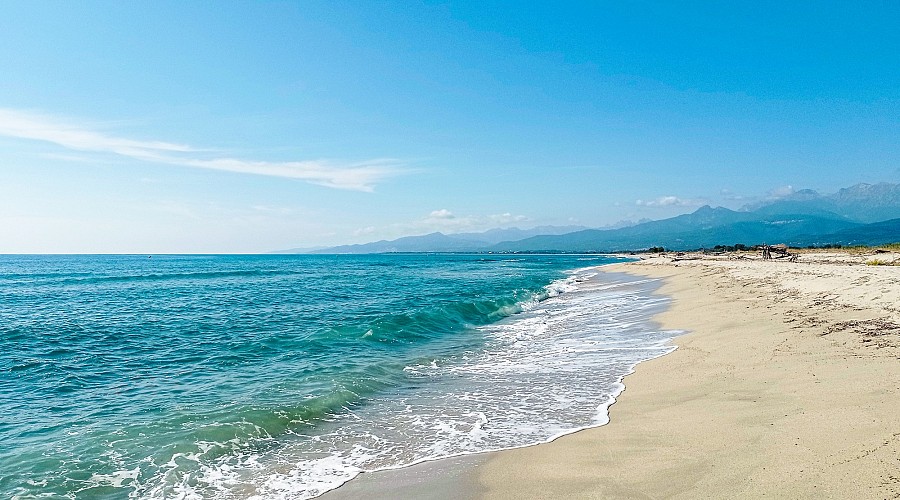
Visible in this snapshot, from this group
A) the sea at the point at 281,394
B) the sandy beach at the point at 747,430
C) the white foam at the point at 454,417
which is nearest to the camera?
the sandy beach at the point at 747,430

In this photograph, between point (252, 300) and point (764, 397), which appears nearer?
point (764, 397)

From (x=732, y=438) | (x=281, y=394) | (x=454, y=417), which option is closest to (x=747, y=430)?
(x=732, y=438)

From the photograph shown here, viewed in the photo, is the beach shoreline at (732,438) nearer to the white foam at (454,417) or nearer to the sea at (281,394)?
the white foam at (454,417)

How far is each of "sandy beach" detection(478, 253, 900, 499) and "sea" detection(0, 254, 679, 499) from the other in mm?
980

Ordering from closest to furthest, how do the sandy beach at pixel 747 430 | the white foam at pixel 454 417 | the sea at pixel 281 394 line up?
1. the sandy beach at pixel 747 430
2. the white foam at pixel 454 417
3. the sea at pixel 281 394

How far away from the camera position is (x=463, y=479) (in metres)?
6.44

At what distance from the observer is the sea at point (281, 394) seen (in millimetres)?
7203

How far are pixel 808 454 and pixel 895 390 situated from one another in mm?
3102

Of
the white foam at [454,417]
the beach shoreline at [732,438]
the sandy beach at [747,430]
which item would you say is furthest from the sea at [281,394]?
the sandy beach at [747,430]

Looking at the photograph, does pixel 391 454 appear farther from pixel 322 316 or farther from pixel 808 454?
pixel 322 316

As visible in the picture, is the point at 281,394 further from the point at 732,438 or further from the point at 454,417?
the point at 732,438

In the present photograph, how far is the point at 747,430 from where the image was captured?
22.5 ft

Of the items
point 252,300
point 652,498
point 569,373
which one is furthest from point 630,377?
point 252,300

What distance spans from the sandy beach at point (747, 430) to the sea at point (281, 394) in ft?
3.22
